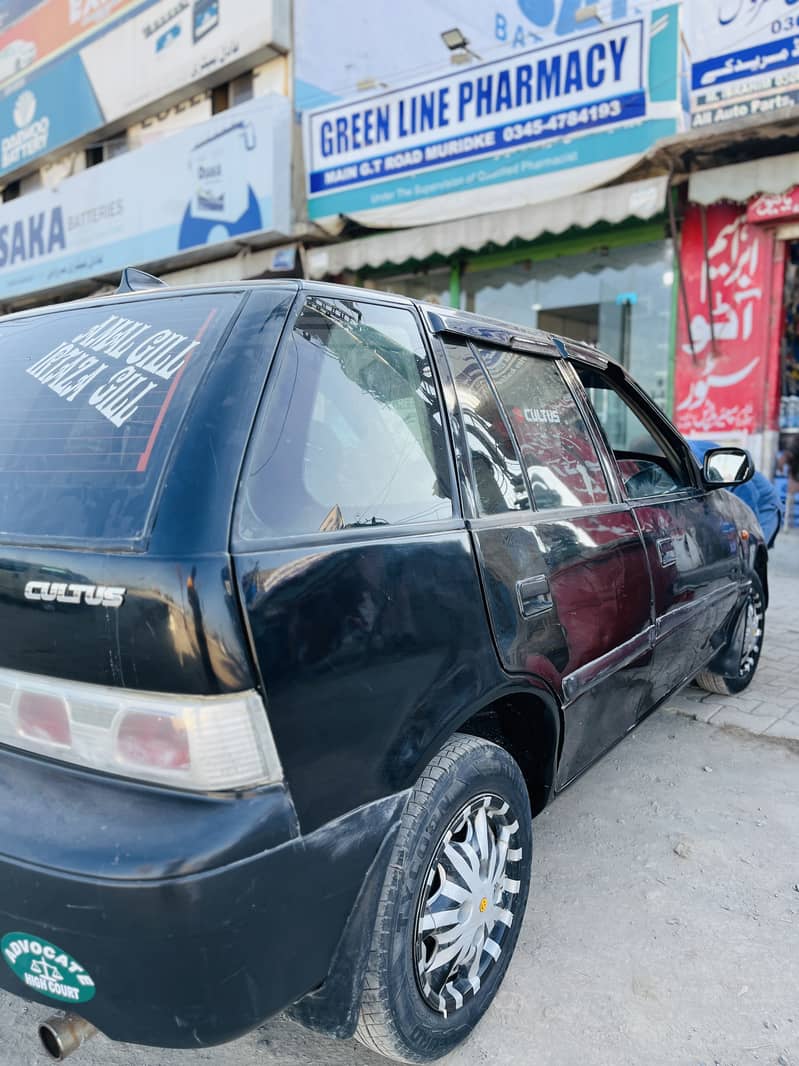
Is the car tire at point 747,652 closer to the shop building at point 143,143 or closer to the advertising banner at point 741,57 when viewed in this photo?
the advertising banner at point 741,57

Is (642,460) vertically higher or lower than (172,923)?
higher

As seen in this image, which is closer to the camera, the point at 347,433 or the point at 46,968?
the point at 46,968

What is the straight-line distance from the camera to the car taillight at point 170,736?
132 centimetres

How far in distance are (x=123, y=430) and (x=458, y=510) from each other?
0.79 m

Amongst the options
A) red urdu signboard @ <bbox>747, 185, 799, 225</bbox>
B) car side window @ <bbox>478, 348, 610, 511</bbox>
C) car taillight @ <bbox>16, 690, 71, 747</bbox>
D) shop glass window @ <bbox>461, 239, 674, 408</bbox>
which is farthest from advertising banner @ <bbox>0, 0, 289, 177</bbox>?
car taillight @ <bbox>16, 690, 71, 747</bbox>

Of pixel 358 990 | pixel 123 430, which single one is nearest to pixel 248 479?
pixel 123 430

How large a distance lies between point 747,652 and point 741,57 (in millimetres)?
6585

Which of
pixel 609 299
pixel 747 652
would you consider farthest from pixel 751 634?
pixel 609 299

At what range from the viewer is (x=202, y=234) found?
485 inches

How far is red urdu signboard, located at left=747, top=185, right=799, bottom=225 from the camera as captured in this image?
25.8 ft

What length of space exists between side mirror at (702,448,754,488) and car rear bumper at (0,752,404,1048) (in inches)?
104

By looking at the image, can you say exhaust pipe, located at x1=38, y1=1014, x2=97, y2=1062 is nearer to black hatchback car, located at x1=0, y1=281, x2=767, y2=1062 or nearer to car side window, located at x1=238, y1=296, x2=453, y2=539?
black hatchback car, located at x1=0, y1=281, x2=767, y2=1062

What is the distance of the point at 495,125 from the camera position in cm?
920

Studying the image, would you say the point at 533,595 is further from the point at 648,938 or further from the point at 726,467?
the point at 726,467
